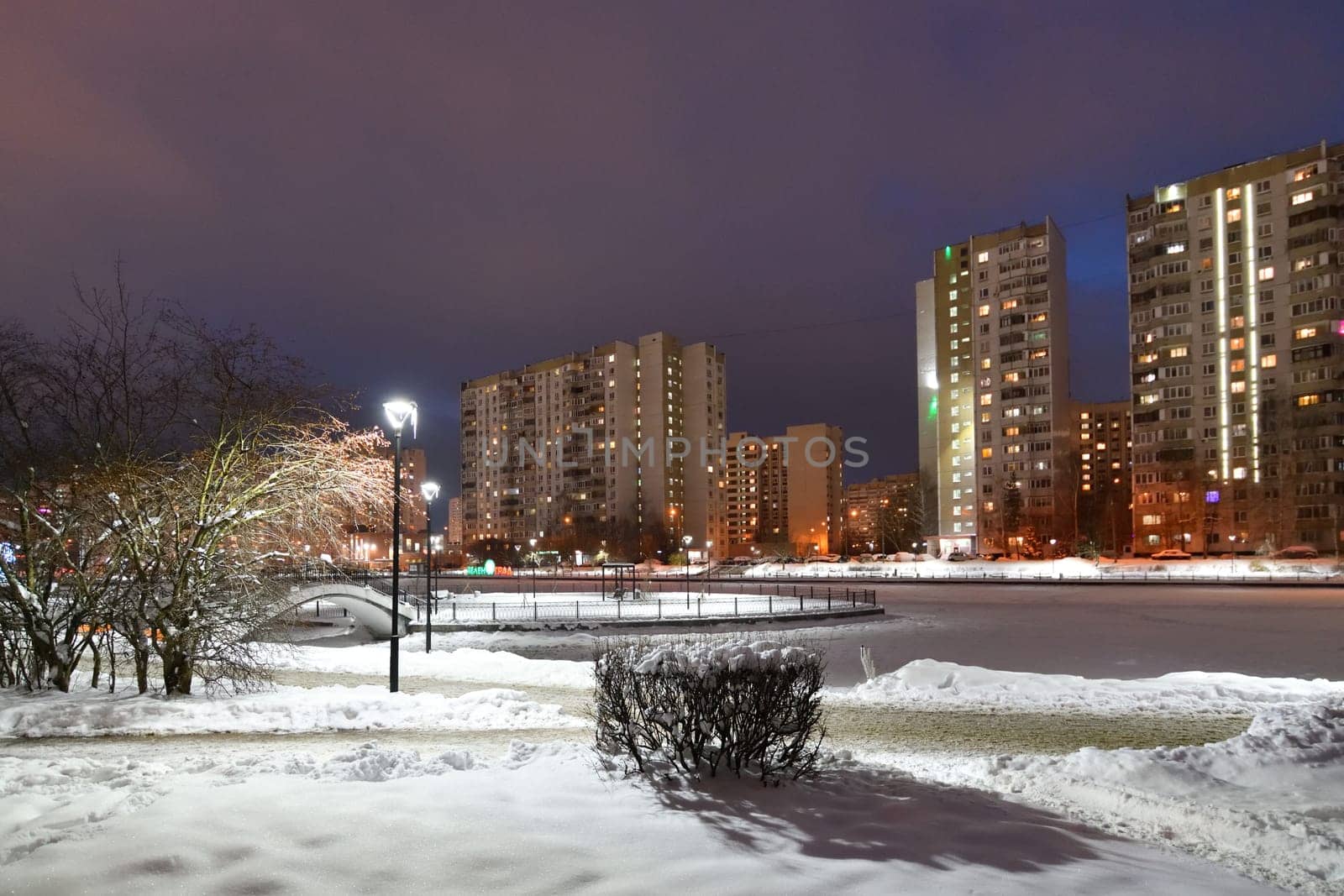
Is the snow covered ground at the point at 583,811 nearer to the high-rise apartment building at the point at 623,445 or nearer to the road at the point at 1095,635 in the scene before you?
the road at the point at 1095,635

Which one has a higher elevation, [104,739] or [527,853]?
[527,853]

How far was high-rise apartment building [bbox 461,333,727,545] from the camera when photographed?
456 feet

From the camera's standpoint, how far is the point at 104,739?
36.7 feet

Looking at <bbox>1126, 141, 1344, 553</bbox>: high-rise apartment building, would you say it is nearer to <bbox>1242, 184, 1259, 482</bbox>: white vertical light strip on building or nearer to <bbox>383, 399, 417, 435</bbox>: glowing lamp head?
<bbox>1242, 184, 1259, 482</bbox>: white vertical light strip on building

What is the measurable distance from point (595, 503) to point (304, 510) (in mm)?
126031

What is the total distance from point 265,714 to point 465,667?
7.58 metres

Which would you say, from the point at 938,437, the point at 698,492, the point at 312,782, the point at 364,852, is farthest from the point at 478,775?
the point at 698,492

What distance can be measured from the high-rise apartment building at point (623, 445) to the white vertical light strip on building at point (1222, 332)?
240 feet

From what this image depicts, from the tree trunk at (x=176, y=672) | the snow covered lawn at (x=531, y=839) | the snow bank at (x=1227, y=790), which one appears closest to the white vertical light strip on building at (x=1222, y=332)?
the snow bank at (x=1227, y=790)

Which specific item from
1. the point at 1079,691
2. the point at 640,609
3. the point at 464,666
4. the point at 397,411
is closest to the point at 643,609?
the point at 640,609

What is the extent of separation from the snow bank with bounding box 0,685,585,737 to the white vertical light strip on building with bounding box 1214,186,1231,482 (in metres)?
99.4

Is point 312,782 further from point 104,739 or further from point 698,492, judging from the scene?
point 698,492

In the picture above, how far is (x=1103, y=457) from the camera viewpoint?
6324 inches

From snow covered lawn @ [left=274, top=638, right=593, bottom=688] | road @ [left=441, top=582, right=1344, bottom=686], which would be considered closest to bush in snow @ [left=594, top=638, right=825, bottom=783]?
snow covered lawn @ [left=274, top=638, right=593, bottom=688]
